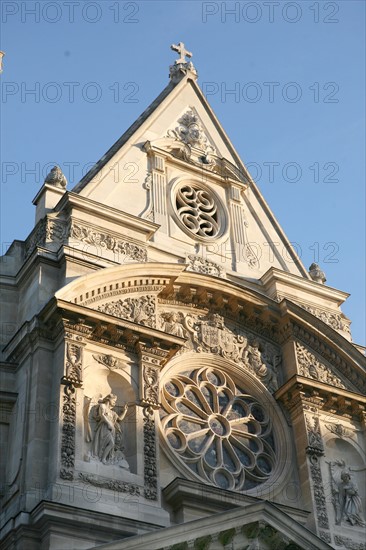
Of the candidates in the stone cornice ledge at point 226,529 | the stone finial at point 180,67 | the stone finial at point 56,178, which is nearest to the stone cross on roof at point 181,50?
the stone finial at point 180,67

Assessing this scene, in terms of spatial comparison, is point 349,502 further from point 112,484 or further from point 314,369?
point 112,484

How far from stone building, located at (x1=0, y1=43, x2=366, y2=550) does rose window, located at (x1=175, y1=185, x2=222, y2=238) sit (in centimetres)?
5

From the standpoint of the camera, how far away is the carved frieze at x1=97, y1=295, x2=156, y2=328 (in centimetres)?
1944

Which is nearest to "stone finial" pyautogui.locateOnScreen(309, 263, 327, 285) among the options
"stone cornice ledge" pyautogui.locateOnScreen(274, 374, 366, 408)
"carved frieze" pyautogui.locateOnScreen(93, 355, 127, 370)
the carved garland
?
"stone cornice ledge" pyautogui.locateOnScreen(274, 374, 366, 408)

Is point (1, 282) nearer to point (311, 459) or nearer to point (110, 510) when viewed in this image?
point (110, 510)

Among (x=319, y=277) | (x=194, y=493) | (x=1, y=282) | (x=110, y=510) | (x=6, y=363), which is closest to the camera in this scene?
(x=110, y=510)

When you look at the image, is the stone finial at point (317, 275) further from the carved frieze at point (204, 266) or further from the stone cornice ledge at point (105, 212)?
the stone cornice ledge at point (105, 212)

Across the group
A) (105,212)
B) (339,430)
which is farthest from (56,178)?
(339,430)

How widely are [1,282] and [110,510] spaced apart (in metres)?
5.73

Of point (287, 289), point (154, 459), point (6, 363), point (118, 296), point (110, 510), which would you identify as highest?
point (287, 289)

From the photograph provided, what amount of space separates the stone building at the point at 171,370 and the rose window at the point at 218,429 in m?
0.04

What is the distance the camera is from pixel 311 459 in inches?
787

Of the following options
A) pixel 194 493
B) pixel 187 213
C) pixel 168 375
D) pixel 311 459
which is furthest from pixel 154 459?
pixel 187 213

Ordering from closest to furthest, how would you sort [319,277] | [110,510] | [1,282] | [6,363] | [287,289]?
[110,510] → [6,363] → [1,282] → [287,289] → [319,277]
